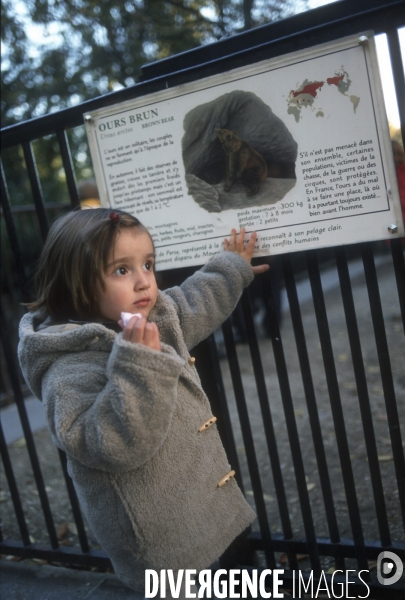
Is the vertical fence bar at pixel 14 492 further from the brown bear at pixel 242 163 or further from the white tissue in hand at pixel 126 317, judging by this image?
the brown bear at pixel 242 163

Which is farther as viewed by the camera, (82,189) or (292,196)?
(82,189)

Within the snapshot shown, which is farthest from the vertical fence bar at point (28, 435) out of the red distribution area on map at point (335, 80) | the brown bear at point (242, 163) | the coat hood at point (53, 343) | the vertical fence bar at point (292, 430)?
the red distribution area on map at point (335, 80)

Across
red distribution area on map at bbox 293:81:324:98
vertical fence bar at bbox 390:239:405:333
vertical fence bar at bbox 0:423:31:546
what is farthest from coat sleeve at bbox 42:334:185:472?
vertical fence bar at bbox 0:423:31:546

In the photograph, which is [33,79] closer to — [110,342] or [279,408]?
[279,408]

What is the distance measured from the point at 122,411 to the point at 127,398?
0.11 feet

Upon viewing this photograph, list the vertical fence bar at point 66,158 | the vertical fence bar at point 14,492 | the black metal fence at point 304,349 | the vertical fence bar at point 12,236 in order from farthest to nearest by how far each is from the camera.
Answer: the vertical fence bar at point 14,492 → the vertical fence bar at point 12,236 → the vertical fence bar at point 66,158 → the black metal fence at point 304,349

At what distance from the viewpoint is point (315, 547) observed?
2.18m

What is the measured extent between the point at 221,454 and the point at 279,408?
9.60 ft

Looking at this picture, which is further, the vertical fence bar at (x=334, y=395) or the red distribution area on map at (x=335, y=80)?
the vertical fence bar at (x=334, y=395)

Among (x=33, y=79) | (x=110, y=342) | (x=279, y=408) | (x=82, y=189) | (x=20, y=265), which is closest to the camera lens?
(x=110, y=342)

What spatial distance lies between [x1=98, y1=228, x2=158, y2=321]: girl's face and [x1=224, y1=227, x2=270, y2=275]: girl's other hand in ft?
1.13

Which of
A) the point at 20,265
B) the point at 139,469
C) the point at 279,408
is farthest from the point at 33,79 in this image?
the point at 139,469

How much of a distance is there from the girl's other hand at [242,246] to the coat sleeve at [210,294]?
0.07 ft

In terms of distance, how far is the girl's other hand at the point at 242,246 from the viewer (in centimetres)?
205
